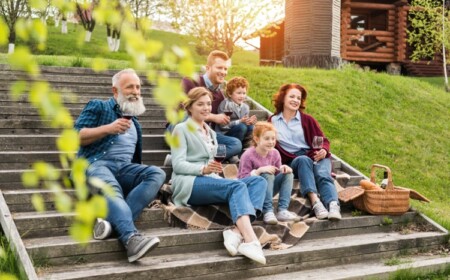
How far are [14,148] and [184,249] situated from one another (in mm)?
2391

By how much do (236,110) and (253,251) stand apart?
2283mm

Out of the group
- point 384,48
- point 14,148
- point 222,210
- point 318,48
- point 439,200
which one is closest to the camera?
point 222,210

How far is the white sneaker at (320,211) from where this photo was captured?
522 cm

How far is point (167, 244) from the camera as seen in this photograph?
4.43 meters

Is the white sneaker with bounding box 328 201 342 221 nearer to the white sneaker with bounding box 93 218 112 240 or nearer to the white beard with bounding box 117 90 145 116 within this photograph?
the white beard with bounding box 117 90 145 116

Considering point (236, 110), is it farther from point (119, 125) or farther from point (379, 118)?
point (379, 118)

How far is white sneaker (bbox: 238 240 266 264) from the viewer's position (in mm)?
4191

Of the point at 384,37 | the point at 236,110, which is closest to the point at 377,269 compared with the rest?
the point at 236,110

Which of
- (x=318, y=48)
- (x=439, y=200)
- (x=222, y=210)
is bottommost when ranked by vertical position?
(x=439, y=200)

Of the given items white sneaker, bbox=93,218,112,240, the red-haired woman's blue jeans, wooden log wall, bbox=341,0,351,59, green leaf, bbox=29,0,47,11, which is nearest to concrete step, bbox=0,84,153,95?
the red-haired woman's blue jeans

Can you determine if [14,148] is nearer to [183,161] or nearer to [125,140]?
[125,140]

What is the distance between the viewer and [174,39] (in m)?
44.7

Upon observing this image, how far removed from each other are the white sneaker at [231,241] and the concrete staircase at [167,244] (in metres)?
0.07

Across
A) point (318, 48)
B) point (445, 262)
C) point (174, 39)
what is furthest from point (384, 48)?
point (174, 39)
